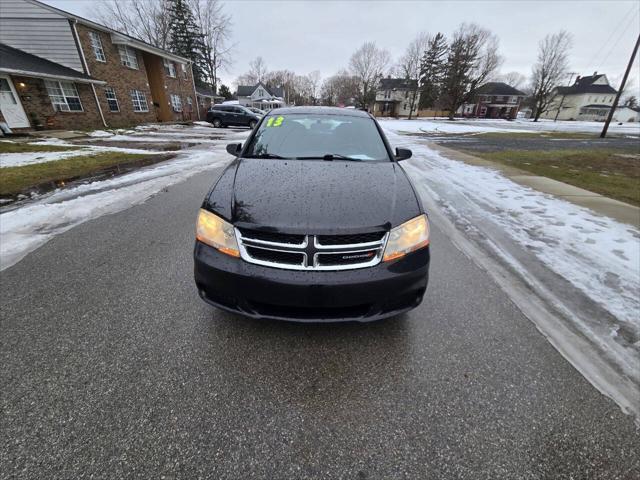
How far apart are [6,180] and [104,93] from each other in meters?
15.9

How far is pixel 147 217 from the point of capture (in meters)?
4.40

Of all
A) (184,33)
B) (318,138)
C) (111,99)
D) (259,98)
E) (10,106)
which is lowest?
(318,138)

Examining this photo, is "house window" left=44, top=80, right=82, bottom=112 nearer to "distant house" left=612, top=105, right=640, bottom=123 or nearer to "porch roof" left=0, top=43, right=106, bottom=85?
"porch roof" left=0, top=43, right=106, bottom=85

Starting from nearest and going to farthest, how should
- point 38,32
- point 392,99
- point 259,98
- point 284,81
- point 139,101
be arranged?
1. point 38,32
2. point 139,101
3. point 392,99
4. point 259,98
5. point 284,81

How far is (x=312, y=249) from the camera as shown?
1.74 m

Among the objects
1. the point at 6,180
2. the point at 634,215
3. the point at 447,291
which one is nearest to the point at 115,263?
the point at 447,291

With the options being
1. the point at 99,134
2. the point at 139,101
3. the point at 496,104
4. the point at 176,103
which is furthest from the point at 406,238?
the point at 496,104

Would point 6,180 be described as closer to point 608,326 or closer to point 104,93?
point 608,326

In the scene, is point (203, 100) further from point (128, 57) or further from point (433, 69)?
point (433, 69)

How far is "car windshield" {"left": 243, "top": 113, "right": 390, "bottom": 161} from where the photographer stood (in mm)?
2871

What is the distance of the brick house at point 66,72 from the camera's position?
44.6ft

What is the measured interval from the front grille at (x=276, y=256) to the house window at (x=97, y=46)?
2342cm

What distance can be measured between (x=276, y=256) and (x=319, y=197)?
53cm

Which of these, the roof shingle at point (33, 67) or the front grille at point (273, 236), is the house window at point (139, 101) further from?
the front grille at point (273, 236)
